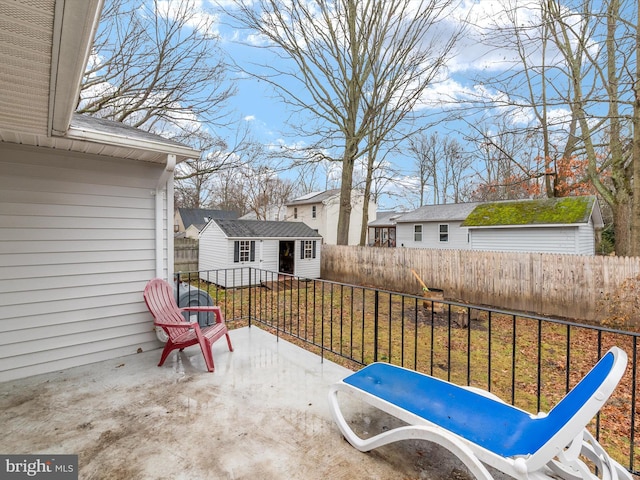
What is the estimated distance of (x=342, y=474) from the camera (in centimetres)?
195

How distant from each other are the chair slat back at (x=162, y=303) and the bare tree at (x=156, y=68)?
688 centimetres

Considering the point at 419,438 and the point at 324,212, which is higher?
the point at 324,212

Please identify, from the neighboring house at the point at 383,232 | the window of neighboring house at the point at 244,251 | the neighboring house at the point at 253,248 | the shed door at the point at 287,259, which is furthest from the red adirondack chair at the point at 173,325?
the neighboring house at the point at 383,232

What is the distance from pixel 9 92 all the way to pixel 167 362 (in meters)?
2.91

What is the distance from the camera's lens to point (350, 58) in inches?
416

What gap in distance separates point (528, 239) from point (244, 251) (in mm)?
10198

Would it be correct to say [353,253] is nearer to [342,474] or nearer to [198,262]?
[198,262]

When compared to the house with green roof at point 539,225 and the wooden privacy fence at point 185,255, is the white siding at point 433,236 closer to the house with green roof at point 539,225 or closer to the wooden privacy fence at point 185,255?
the house with green roof at point 539,225

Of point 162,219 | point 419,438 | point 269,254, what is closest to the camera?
point 419,438

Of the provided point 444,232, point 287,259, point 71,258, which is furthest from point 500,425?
point 444,232

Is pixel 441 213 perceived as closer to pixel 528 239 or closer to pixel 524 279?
pixel 528 239

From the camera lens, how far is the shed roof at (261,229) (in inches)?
479

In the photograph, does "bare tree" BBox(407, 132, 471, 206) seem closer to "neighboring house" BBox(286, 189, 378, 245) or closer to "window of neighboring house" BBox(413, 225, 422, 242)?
"neighboring house" BBox(286, 189, 378, 245)

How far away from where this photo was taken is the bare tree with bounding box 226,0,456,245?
9516mm
